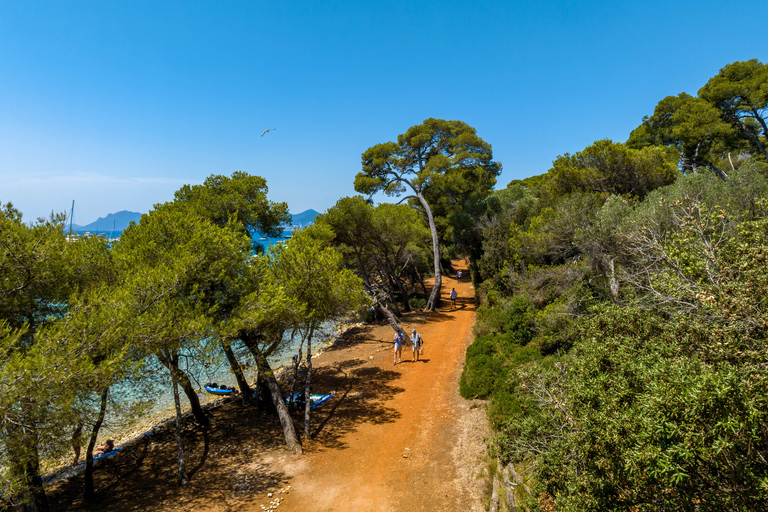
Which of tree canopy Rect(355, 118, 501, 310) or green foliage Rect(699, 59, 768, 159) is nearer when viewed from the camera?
green foliage Rect(699, 59, 768, 159)

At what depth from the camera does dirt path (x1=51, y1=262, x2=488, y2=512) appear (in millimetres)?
7926

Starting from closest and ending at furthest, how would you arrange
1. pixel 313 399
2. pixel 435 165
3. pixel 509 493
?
pixel 509 493 → pixel 313 399 → pixel 435 165

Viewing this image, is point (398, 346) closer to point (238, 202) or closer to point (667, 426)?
point (238, 202)

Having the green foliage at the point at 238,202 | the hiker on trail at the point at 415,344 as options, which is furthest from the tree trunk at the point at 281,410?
the hiker on trail at the point at 415,344

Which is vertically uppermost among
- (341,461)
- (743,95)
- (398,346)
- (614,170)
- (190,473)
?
(743,95)

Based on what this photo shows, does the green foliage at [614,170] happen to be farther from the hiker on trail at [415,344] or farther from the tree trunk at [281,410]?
the tree trunk at [281,410]

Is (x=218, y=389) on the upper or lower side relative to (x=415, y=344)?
lower

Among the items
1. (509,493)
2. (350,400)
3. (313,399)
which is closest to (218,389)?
(313,399)

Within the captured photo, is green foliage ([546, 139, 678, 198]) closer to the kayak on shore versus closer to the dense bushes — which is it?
the dense bushes

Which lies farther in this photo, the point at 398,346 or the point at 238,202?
the point at 398,346

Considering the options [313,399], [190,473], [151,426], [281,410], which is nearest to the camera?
[190,473]

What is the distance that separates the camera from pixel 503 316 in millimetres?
15391

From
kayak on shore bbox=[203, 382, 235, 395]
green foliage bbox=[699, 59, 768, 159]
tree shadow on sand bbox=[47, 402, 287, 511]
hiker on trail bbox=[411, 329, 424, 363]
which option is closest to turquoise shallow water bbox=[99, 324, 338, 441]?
kayak on shore bbox=[203, 382, 235, 395]

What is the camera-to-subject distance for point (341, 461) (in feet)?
30.9
